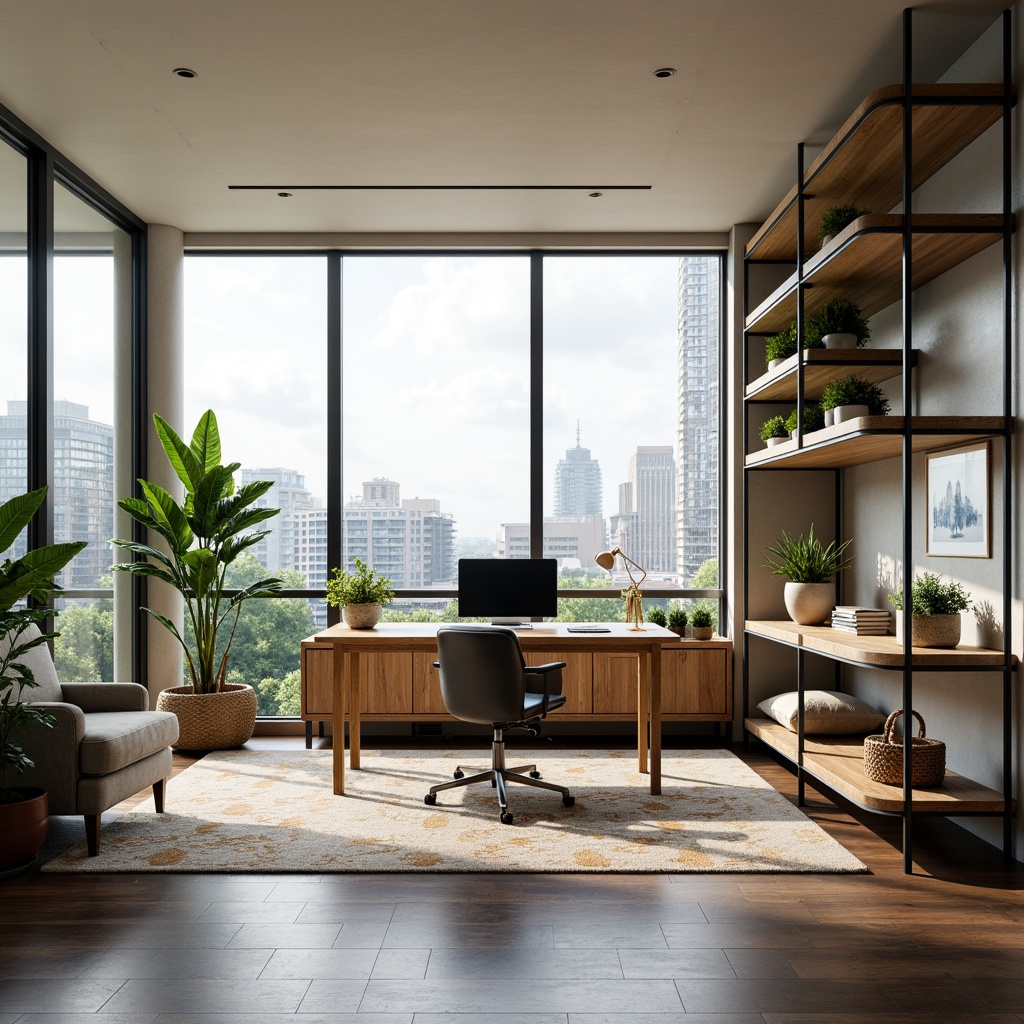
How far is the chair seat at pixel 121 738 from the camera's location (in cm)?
374

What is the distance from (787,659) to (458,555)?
7.23 feet

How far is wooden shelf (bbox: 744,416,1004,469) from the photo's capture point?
3500 mm

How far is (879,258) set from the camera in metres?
4.08

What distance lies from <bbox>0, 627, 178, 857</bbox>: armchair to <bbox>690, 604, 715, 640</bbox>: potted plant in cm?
318

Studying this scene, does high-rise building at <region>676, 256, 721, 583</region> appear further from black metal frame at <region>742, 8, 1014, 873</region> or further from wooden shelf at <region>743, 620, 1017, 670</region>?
black metal frame at <region>742, 8, 1014, 873</region>

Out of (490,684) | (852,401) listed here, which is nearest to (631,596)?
(490,684)

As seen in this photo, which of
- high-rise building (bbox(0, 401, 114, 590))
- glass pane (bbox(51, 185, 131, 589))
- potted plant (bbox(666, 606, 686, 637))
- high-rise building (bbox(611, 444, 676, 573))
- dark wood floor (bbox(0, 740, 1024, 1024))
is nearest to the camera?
dark wood floor (bbox(0, 740, 1024, 1024))

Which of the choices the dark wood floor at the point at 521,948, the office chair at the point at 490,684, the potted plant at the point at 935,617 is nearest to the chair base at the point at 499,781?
the office chair at the point at 490,684

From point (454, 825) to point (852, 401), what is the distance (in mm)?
2509

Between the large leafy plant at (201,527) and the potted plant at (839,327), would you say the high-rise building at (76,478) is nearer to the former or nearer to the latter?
the large leafy plant at (201,527)

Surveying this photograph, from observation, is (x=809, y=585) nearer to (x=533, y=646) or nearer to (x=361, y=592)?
(x=533, y=646)

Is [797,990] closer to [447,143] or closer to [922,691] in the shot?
[922,691]

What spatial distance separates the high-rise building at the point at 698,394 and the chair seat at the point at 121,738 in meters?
3.46

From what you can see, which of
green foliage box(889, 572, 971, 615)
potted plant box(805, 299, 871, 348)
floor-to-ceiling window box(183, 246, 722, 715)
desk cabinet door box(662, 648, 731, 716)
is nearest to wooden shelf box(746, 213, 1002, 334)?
potted plant box(805, 299, 871, 348)
